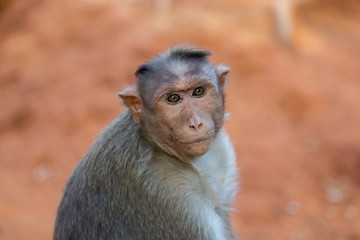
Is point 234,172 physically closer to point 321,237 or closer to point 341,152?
point 321,237

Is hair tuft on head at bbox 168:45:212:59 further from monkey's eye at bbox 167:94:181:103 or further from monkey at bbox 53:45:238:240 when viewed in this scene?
monkey's eye at bbox 167:94:181:103

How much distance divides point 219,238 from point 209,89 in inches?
41.7

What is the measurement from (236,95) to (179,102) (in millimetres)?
7775

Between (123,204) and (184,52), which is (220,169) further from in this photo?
(184,52)

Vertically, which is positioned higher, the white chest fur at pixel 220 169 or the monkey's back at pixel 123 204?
the white chest fur at pixel 220 169

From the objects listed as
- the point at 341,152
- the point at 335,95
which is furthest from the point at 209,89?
the point at 335,95

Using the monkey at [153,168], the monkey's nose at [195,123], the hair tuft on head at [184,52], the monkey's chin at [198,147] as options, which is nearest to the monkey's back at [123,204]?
the monkey at [153,168]

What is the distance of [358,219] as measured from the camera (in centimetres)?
1072

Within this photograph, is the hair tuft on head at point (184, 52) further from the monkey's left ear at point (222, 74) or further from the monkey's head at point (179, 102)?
the monkey's left ear at point (222, 74)

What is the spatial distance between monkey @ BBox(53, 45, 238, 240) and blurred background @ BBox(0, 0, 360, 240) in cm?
479

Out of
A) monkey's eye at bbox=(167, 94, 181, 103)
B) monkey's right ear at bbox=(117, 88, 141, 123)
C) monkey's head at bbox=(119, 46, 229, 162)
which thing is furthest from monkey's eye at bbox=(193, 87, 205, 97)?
monkey's right ear at bbox=(117, 88, 141, 123)

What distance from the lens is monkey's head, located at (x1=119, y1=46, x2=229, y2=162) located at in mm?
4875

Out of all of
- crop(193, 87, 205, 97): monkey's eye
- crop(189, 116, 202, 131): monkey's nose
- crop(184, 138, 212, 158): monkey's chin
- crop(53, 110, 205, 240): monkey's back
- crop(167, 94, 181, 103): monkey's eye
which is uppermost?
crop(193, 87, 205, 97): monkey's eye

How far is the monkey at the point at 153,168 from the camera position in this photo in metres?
4.99
